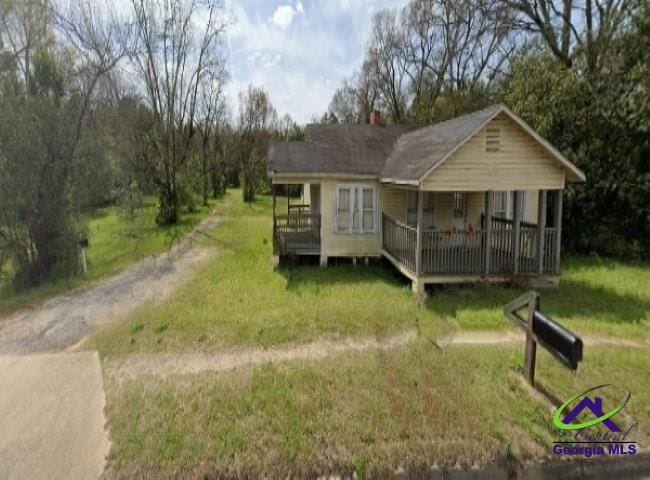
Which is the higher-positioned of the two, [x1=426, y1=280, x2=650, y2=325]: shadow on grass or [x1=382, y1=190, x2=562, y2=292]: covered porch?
[x1=382, y1=190, x2=562, y2=292]: covered porch

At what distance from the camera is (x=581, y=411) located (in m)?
4.64

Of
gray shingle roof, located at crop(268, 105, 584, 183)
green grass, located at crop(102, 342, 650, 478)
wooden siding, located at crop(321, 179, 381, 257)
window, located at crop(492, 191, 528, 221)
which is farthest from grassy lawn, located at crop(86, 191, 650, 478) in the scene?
window, located at crop(492, 191, 528, 221)

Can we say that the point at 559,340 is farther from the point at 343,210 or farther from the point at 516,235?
the point at 343,210

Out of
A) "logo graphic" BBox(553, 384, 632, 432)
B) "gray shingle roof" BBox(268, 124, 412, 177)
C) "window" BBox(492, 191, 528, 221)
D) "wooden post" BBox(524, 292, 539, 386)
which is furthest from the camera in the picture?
"window" BBox(492, 191, 528, 221)

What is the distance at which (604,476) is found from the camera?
12.6ft

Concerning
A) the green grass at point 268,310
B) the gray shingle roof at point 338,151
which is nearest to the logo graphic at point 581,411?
the green grass at point 268,310

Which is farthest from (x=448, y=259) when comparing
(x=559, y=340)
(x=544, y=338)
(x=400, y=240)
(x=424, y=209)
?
(x=559, y=340)

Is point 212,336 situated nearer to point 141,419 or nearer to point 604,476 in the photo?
point 141,419

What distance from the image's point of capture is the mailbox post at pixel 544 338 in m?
4.20

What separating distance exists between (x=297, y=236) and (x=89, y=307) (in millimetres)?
6670

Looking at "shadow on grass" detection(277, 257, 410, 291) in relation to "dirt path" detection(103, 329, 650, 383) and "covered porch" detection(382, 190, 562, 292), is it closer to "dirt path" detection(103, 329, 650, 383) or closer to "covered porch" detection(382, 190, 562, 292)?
"covered porch" detection(382, 190, 562, 292)

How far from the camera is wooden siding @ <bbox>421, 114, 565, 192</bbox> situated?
8.87 metres
